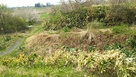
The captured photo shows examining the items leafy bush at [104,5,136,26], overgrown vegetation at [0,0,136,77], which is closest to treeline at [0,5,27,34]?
overgrown vegetation at [0,0,136,77]

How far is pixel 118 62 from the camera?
6266 mm

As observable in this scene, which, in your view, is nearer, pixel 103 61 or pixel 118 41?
pixel 103 61

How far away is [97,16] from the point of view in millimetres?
14938

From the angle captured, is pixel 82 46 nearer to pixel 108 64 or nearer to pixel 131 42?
pixel 131 42

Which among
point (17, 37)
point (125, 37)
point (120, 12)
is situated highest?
point (120, 12)

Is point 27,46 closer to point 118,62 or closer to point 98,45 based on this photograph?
point 98,45

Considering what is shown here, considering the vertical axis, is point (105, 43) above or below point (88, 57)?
below

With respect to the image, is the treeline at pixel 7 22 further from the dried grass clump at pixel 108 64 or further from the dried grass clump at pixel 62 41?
the dried grass clump at pixel 108 64

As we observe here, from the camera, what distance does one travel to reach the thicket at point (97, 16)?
13.9 m

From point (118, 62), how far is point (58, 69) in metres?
2.18

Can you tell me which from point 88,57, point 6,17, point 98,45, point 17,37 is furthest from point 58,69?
point 6,17

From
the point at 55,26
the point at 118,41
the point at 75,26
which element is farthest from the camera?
the point at 55,26

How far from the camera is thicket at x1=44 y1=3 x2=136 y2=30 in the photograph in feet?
45.6

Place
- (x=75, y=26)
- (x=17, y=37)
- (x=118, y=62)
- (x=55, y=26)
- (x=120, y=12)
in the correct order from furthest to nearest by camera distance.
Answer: (x=17, y=37) < (x=55, y=26) < (x=75, y=26) < (x=120, y=12) < (x=118, y=62)
